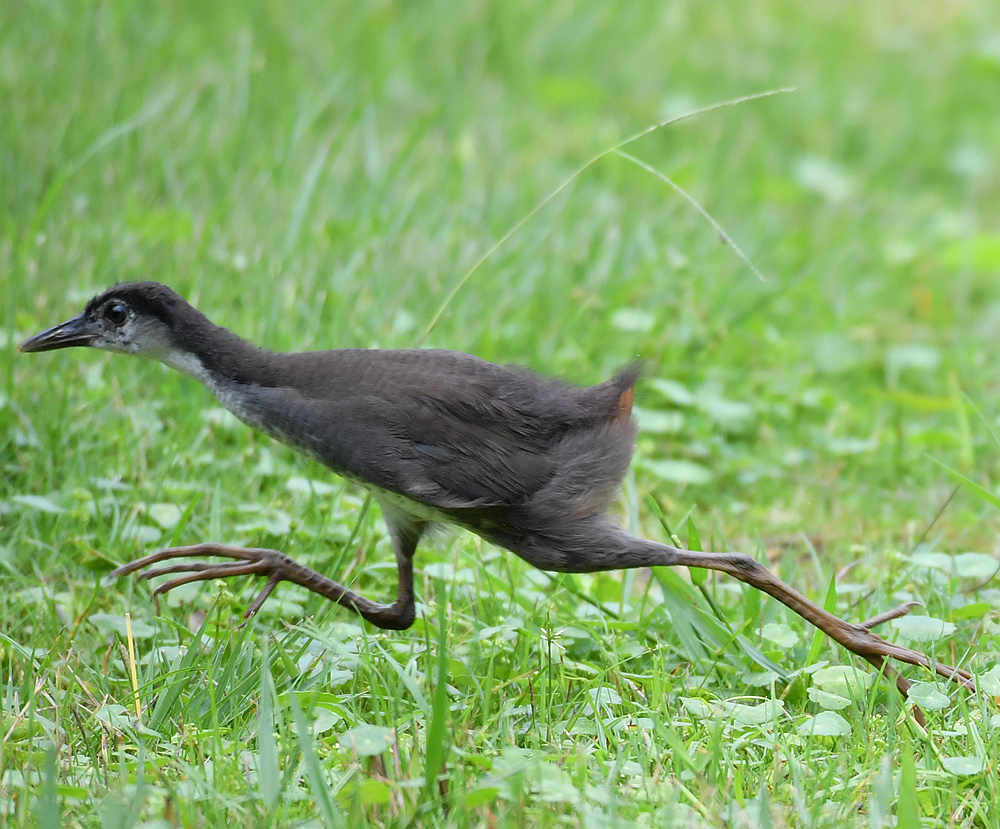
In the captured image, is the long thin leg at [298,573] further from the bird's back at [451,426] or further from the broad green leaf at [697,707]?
the broad green leaf at [697,707]

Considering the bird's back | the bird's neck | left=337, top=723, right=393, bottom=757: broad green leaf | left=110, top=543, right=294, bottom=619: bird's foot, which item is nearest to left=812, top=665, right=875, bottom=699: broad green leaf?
the bird's back

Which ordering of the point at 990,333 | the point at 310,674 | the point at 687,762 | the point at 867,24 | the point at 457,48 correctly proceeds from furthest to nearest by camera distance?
the point at 867,24 → the point at 457,48 → the point at 990,333 → the point at 310,674 → the point at 687,762

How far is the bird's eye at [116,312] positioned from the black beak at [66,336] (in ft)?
0.21

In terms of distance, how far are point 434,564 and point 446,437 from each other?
71cm

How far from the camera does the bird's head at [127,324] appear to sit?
3424 mm

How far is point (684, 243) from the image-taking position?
6027 mm

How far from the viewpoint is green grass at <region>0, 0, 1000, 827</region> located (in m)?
2.83

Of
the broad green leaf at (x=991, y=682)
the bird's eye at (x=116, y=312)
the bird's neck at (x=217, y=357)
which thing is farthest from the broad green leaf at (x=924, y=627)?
the bird's eye at (x=116, y=312)

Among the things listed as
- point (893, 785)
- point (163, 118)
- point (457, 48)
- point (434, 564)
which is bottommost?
point (893, 785)

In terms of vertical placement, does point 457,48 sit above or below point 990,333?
above

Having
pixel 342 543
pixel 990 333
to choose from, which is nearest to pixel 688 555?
pixel 342 543

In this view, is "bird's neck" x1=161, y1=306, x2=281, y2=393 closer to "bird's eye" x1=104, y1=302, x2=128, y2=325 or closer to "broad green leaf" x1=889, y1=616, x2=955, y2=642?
"bird's eye" x1=104, y1=302, x2=128, y2=325

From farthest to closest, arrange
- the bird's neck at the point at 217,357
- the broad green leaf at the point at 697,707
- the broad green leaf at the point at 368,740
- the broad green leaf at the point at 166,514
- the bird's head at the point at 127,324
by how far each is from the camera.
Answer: the broad green leaf at the point at 166,514, the bird's head at the point at 127,324, the bird's neck at the point at 217,357, the broad green leaf at the point at 697,707, the broad green leaf at the point at 368,740

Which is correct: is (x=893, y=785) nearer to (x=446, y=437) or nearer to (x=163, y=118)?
(x=446, y=437)
